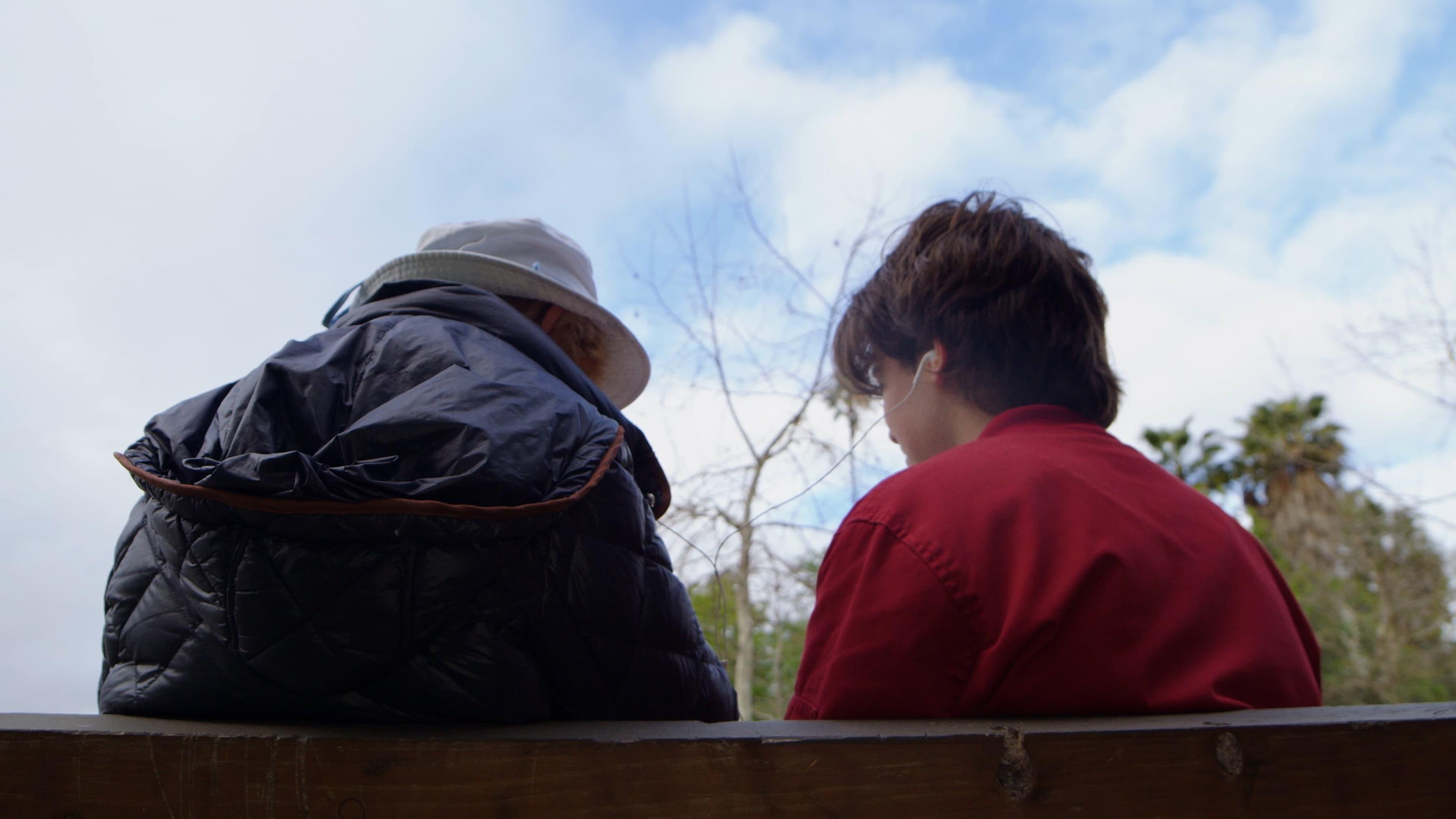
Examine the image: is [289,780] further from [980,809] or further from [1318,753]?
[1318,753]

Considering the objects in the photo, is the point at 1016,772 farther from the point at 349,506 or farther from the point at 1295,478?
the point at 1295,478

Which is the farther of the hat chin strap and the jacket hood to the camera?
the hat chin strap

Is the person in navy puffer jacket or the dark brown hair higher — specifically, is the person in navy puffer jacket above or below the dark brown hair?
below

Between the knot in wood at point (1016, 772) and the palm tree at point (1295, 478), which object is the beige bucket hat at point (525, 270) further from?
the palm tree at point (1295, 478)

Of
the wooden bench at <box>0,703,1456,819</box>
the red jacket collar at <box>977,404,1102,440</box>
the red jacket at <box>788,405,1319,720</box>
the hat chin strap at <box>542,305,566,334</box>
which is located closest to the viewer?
the wooden bench at <box>0,703,1456,819</box>

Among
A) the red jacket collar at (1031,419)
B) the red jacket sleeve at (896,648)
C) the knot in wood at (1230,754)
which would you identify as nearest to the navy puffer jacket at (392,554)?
the red jacket sleeve at (896,648)

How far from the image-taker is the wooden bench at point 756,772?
0.81 meters

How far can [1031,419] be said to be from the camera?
1.56m

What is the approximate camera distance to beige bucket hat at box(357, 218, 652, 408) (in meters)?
1.74

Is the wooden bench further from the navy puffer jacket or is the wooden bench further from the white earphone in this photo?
the white earphone

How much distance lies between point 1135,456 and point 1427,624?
14189 mm

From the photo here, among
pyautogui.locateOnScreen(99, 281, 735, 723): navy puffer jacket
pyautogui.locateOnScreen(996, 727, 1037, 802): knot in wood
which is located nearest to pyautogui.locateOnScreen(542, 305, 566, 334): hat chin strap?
pyautogui.locateOnScreen(99, 281, 735, 723): navy puffer jacket

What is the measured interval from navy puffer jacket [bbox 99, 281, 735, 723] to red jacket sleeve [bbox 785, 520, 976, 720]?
0.21 m

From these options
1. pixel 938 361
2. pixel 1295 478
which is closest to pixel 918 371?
pixel 938 361
